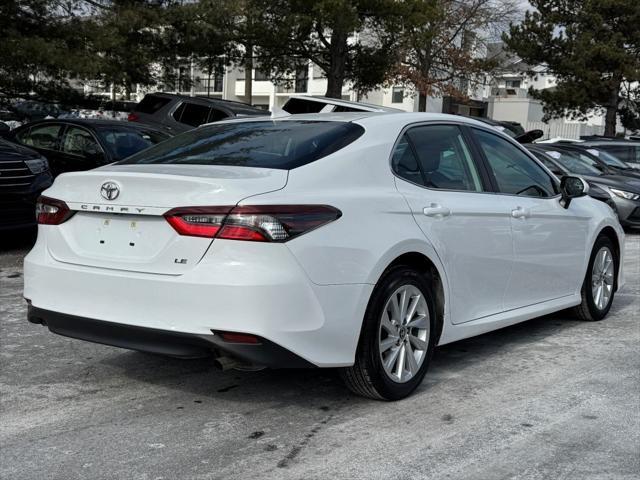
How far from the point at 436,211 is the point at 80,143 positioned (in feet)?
22.4

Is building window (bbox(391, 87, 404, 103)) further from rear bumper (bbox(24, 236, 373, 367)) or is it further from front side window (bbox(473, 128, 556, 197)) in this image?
rear bumper (bbox(24, 236, 373, 367))

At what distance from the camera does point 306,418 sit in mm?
4148

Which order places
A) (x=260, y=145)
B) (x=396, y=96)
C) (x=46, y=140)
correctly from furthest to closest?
1. (x=396, y=96)
2. (x=46, y=140)
3. (x=260, y=145)

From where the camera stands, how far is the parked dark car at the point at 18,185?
828 cm

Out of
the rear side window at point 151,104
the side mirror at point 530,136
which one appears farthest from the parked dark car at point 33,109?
the side mirror at point 530,136

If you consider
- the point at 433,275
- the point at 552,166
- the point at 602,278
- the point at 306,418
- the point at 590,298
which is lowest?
the point at 306,418

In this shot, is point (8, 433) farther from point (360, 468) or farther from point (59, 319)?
point (360, 468)

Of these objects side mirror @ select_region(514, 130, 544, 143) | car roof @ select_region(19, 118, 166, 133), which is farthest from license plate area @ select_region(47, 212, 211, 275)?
side mirror @ select_region(514, 130, 544, 143)

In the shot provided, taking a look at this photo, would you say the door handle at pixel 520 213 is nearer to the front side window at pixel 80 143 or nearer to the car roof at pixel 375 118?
the car roof at pixel 375 118

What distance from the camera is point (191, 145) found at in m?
4.80

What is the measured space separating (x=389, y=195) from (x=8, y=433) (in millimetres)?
2195

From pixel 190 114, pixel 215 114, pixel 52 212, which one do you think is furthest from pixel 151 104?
pixel 52 212

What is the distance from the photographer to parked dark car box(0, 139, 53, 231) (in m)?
8.28

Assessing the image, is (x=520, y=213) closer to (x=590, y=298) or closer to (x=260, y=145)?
(x=590, y=298)
